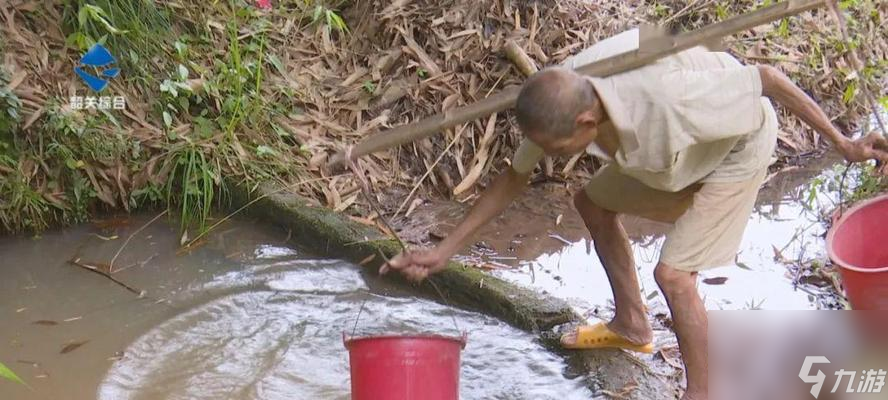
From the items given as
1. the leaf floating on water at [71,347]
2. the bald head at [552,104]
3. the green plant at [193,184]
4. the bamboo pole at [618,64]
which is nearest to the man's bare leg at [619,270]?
the bamboo pole at [618,64]

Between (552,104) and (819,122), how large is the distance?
40.1 inches

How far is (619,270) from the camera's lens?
11.4 feet

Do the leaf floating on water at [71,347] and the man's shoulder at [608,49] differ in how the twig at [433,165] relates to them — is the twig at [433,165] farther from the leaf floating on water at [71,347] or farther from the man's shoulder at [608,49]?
the man's shoulder at [608,49]

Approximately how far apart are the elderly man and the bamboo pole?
5 centimetres

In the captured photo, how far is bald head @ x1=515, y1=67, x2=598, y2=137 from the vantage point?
253 cm

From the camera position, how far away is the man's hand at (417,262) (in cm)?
289

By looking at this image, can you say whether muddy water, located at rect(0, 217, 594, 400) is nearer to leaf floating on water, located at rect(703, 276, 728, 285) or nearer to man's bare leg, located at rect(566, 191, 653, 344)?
man's bare leg, located at rect(566, 191, 653, 344)

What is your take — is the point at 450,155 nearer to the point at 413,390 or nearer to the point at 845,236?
the point at 845,236

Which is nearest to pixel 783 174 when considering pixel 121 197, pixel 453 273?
pixel 453 273

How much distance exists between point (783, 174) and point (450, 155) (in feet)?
6.96

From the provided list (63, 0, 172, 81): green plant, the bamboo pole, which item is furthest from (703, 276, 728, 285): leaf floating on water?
(63, 0, 172, 81): green plant

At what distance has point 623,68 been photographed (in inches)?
108

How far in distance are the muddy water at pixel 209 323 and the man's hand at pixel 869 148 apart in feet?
4.12

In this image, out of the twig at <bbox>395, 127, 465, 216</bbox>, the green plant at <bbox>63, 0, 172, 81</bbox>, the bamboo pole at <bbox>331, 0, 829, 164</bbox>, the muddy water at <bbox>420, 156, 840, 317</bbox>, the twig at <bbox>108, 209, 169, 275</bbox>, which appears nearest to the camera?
the bamboo pole at <bbox>331, 0, 829, 164</bbox>
